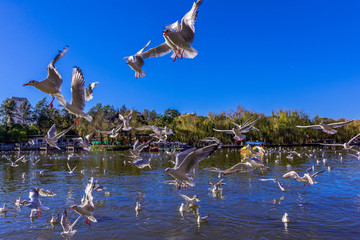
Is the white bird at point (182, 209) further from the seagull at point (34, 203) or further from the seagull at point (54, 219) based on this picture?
the seagull at point (34, 203)

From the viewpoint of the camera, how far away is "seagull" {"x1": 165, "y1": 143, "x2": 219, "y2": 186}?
6.17 m

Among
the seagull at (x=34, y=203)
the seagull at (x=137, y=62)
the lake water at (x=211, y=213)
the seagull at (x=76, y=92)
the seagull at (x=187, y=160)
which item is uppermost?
the seagull at (x=137, y=62)

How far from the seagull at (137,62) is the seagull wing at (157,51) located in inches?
5.9

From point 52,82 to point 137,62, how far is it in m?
2.29

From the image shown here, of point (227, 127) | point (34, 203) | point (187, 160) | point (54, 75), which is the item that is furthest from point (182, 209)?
point (227, 127)

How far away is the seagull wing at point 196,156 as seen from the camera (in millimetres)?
6043

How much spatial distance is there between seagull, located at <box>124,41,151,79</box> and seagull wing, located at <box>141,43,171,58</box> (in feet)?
0.49

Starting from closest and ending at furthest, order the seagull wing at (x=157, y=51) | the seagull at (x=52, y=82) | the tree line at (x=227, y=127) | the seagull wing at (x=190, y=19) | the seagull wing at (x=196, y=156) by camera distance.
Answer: the seagull wing at (x=190, y=19), the seagull wing at (x=196, y=156), the seagull at (x=52, y=82), the seagull wing at (x=157, y=51), the tree line at (x=227, y=127)

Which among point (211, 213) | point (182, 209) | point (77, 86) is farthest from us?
point (182, 209)

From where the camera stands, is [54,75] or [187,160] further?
[54,75]

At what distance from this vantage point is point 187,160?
6.44m

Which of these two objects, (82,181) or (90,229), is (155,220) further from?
(82,181)

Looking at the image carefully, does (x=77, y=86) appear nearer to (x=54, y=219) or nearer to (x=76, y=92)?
(x=76, y=92)

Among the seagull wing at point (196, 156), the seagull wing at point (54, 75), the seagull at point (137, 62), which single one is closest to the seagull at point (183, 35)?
the seagull at point (137, 62)
